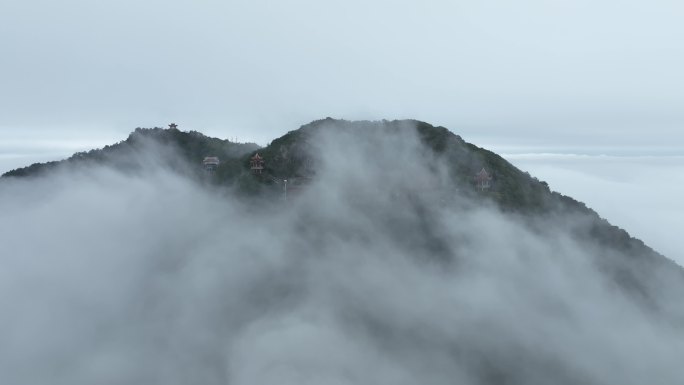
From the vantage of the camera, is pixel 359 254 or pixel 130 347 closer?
pixel 130 347

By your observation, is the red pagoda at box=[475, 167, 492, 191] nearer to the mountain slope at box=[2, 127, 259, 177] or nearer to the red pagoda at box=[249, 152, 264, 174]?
the red pagoda at box=[249, 152, 264, 174]

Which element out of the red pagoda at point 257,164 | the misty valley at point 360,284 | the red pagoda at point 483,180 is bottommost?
the misty valley at point 360,284

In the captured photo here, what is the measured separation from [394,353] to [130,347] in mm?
60421

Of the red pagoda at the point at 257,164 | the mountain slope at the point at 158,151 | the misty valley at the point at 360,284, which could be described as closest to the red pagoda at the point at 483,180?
the misty valley at the point at 360,284

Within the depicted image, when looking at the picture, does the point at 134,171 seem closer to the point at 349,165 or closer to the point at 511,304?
the point at 349,165

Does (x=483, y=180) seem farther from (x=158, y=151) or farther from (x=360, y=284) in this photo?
(x=158, y=151)

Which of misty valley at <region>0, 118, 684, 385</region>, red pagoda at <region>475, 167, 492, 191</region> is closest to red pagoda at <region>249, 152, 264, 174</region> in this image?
misty valley at <region>0, 118, 684, 385</region>

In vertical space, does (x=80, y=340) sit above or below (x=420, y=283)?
below

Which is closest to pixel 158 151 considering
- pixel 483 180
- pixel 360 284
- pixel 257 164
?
pixel 257 164

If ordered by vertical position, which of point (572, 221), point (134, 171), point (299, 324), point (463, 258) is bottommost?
point (299, 324)

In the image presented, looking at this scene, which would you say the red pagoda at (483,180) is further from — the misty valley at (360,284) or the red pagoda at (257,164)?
the red pagoda at (257,164)

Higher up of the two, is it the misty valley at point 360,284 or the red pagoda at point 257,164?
the red pagoda at point 257,164

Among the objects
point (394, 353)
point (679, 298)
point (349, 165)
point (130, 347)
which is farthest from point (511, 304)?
point (130, 347)

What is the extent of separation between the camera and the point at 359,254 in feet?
413
